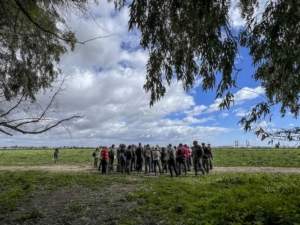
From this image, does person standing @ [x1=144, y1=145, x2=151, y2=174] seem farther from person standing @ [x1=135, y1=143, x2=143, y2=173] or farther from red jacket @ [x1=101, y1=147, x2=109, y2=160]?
red jacket @ [x1=101, y1=147, x2=109, y2=160]

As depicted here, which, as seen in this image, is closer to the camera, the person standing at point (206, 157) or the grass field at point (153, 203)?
the grass field at point (153, 203)

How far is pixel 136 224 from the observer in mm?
11133

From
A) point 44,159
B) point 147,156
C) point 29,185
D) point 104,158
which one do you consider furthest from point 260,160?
point 29,185

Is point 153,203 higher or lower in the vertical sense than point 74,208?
higher

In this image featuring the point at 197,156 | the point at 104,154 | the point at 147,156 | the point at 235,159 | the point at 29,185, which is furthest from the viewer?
the point at 235,159

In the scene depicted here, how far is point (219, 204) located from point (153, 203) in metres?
2.04

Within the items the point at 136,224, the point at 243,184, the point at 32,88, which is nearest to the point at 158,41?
the point at 136,224

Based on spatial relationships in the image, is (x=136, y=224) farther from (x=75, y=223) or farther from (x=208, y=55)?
(x=208, y=55)

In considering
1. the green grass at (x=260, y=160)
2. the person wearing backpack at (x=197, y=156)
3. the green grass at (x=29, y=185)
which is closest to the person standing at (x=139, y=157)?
the person wearing backpack at (x=197, y=156)

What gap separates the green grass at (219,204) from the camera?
11000mm

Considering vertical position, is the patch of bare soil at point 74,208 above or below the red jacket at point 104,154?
below

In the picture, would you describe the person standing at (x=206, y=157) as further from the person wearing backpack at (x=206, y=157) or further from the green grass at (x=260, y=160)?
the green grass at (x=260, y=160)

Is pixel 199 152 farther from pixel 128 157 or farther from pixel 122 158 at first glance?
pixel 122 158

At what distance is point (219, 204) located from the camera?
12719 millimetres
